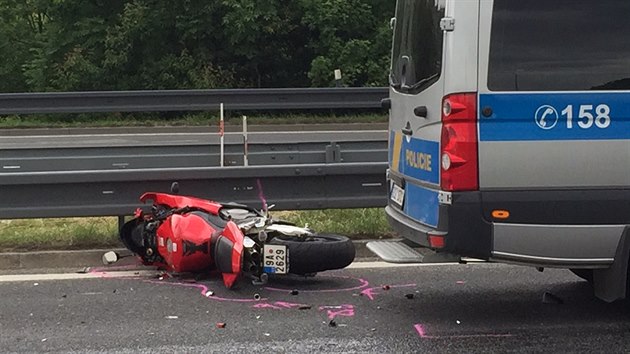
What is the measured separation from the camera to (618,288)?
4.59 meters

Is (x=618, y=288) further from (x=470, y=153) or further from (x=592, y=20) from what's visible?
(x=592, y=20)

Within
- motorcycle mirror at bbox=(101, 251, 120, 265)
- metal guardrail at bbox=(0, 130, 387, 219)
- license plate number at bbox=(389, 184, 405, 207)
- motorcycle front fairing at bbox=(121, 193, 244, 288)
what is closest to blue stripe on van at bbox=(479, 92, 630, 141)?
license plate number at bbox=(389, 184, 405, 207)

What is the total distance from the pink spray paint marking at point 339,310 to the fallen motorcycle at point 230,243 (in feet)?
1.47

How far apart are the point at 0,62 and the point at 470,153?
23.1 metres

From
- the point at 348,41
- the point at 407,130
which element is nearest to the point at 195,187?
the point at 407,130

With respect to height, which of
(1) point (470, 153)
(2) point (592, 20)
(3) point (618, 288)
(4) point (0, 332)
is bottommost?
(4) point (0, 332)

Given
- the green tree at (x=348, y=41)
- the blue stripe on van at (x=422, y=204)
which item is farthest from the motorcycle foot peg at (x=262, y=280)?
the green tree at (x=348, y=41)

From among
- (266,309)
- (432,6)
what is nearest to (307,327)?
(266,309)

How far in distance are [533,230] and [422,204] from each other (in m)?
0.72

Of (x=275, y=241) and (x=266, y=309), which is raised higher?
(x=275, y=241)

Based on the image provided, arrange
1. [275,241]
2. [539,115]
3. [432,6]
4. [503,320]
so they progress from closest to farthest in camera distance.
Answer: [539,115]
[432,6]
[503,320]
[275,241]

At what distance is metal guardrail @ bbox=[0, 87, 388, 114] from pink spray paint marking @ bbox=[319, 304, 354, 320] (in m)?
10.6

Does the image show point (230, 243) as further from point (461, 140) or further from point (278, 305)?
point (461, 140)

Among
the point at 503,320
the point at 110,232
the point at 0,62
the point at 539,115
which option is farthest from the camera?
the point at 0,62
